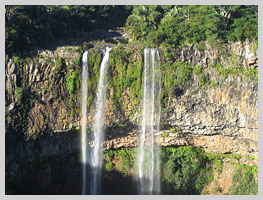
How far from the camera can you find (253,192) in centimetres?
1769

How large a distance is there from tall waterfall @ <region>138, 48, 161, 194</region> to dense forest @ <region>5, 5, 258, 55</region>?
2.14 m

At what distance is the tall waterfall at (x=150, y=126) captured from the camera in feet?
55.5

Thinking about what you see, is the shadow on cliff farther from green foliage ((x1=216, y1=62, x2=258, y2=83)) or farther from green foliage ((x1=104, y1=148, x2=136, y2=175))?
green foliage ((x1=216, y1=62, x2=258, y2=83))

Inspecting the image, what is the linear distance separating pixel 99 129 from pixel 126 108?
89.1 inches

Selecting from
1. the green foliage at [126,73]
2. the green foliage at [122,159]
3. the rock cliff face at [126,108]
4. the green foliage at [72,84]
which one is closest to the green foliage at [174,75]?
the rock cliff face at [126,108]

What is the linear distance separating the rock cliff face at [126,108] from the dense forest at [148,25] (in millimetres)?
1024

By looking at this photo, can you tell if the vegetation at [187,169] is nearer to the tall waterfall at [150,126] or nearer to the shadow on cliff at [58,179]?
the tall waterfall at [150,126]

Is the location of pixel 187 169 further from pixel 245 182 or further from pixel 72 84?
pixel 72 84

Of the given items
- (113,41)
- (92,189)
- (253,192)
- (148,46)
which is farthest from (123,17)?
(253,192)

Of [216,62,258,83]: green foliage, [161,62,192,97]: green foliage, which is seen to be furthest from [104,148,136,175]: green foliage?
[216,62,258,83]: green foliage

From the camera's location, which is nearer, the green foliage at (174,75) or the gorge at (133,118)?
the gorge at (133,118)

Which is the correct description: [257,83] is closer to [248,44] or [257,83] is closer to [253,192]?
[248,44]

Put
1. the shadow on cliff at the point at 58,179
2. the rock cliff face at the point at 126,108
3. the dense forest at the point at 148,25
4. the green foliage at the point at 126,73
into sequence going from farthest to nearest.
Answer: the green foliage at the point at 126,73
the dense forest at the point at 148,25
the shadow on cliff at the point at 58,179
the rock cliff face at the point at 126,108

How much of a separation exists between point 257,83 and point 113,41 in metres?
10.6
